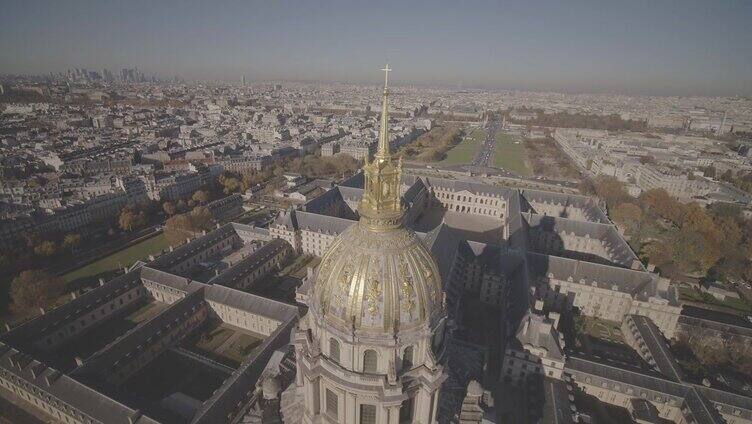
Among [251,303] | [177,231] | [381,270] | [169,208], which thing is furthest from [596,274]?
[169,208]

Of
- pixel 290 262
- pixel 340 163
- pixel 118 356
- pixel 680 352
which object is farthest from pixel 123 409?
pixel 340 163

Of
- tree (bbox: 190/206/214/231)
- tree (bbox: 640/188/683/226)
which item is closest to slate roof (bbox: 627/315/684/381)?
tree (bbox: 640/188/683/226)

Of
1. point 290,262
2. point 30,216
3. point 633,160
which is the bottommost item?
point 290,262

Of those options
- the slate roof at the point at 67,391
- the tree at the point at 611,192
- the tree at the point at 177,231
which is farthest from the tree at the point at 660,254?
the tree at the point at 177,231

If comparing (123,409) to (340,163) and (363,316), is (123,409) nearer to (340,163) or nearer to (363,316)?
(363,316)

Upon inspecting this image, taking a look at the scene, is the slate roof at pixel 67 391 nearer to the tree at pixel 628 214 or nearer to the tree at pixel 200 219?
the tree at pixel 200 219

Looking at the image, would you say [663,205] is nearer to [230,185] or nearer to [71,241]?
[230,185]

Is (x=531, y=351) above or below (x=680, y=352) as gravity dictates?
above

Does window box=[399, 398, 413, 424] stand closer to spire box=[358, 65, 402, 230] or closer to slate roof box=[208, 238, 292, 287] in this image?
spire box=[358, 65, 402, 230]
